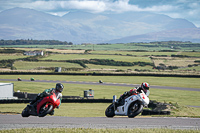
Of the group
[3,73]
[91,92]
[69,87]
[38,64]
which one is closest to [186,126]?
[91,92]

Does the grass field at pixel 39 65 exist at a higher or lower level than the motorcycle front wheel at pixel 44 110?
lower

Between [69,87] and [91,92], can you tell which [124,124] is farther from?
[69,87]

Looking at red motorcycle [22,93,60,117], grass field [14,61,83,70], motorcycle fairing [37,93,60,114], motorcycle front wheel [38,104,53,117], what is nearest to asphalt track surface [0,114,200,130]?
red motorcycle [22,93,60,117]

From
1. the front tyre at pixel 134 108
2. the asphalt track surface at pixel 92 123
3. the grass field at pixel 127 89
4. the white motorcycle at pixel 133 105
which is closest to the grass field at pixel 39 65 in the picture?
the grass field at pixel 127 89

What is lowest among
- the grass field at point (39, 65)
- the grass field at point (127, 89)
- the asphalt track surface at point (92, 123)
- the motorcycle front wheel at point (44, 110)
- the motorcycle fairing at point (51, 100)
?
the grass field at point (127, 89)

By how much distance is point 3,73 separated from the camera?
10700 centimetres

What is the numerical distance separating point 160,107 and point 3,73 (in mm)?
79951

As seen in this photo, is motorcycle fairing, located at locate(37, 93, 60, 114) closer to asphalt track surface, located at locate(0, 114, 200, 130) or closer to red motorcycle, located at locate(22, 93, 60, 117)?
red motorcycle, located at locate(22, 93, 60, 117)

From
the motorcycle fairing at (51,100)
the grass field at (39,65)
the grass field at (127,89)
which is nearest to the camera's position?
the motorcycle fairing at (51,100)

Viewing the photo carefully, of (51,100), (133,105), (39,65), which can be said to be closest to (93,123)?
(133,105)

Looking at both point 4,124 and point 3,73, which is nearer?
point 4,124

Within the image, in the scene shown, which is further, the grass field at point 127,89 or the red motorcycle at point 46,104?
the grass field at point 127,89

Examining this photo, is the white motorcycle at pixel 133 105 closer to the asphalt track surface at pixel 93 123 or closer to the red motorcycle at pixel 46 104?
the red motorcycle at pixel 46 104

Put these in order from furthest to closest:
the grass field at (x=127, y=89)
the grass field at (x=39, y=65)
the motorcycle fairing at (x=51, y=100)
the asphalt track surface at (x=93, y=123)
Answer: the grass field at (x=39, y=65) < the grass field at (x=127, y=89) < the asphalt track surface at (x=93, y=123) < the motorcycle fairing at (x=51, y=100)
